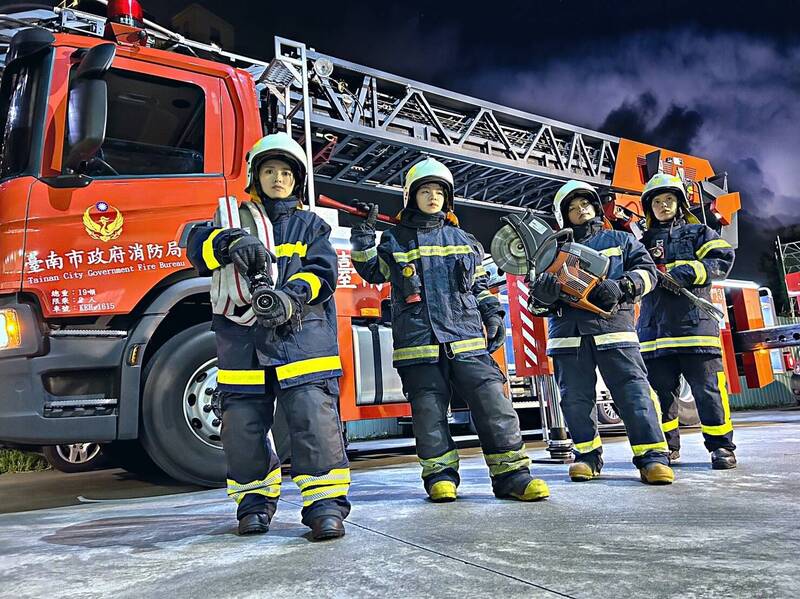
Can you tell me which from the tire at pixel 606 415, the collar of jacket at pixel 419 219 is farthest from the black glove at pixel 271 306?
the tire at pixel 606 415

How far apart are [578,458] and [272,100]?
2919 millimetres

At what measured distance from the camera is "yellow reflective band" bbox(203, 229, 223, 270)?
7.52 feet

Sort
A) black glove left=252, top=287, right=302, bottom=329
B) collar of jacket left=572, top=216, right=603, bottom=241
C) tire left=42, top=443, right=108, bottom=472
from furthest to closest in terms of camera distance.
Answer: tire left=42, top=443, right=108, bottom=472, collar of jacket left=572, top=216, right=603, bottom=241, black glove left=252, top=287, right=302, bottom=329

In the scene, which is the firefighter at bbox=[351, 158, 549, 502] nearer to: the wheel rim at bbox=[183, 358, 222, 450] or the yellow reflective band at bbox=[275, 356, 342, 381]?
the yellow reflective band at bbox=[275, 356, 342, 381]

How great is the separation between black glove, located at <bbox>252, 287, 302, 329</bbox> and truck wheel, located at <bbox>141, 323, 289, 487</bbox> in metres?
1.42

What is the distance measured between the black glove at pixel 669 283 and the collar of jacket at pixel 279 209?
2129mm

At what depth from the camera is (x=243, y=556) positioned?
6.10 ft

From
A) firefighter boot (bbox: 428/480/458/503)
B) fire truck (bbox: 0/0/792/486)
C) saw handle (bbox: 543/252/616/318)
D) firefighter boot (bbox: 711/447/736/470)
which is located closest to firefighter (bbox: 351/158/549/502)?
firefighter boot (bbox: 428/480/458/503)

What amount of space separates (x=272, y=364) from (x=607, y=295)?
1.70m

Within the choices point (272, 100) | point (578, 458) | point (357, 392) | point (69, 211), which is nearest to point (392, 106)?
point (272, 100)

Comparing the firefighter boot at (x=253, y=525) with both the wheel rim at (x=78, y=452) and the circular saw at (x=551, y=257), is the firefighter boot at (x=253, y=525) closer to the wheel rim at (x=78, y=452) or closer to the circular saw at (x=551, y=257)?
the circular saw at (x=551, y=257)

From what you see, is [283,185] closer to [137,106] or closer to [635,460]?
[137,106]

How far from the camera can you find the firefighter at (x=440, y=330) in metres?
2.71

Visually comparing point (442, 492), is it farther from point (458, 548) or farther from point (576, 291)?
point (576, 291)
